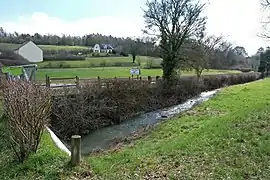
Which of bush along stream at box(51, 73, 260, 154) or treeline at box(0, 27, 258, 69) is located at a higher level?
treeline at box(0, 27, 258, 69)

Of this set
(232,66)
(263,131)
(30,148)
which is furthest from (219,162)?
(232,66)

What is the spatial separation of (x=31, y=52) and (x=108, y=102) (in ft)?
172

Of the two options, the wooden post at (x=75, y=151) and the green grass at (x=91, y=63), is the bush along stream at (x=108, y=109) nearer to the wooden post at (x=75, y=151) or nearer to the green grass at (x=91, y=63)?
the wooden post at (x=75, y=151)

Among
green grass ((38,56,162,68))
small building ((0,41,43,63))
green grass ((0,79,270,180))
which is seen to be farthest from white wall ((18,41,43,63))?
green grass ((0,79,270,180))

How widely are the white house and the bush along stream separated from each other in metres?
44.4

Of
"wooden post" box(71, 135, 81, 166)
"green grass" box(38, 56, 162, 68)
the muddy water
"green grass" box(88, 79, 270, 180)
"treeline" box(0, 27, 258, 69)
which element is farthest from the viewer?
"treeline" box(0, 27, 258, 69)

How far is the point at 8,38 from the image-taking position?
8556 cm

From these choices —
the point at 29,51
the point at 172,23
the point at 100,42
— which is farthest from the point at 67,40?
the point at 172,23

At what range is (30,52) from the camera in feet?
226

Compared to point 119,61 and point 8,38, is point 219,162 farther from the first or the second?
point 8,38

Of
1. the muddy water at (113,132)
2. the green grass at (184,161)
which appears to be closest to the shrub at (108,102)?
the muddy water at (113,132)

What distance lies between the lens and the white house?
66.3 metres

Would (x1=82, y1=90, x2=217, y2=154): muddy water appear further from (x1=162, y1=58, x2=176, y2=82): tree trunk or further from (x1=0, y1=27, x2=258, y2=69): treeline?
(x1=0, y1=27, x2=258, y2=69): treeline

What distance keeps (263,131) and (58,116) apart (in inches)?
488
